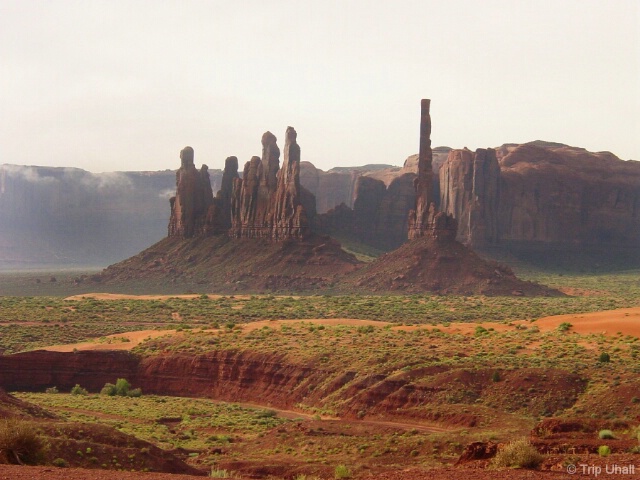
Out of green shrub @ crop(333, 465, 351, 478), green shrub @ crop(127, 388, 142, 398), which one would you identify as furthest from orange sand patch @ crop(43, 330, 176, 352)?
green shrub @ crop(333, 465, 351, 478)

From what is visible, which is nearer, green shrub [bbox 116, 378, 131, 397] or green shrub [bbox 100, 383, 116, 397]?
green shrub [bbox 100, 383, 116, 397]

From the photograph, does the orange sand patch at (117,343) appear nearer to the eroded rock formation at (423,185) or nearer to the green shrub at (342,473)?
the green shrub at (342,473)

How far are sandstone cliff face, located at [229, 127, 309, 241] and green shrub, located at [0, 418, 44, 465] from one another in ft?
346

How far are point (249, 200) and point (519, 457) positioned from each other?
386ft

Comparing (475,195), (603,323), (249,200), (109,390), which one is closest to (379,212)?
(475,195)

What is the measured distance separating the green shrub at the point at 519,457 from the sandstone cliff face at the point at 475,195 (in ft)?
444

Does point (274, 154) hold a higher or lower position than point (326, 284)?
higher

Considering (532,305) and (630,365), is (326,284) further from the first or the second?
(630,365)

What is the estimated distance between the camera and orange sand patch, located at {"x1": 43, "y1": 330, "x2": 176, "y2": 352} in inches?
2422

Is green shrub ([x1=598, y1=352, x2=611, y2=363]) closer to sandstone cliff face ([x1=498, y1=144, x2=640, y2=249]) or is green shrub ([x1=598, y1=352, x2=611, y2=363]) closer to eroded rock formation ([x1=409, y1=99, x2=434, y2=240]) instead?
eroded rock formation ([x1=409, y1=99, x2=434, y2=240])

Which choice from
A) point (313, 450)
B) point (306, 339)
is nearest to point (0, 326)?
point (306, 339)

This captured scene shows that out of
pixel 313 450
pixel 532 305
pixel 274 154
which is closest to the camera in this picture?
pixel 313 450

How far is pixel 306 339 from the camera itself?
57.9m

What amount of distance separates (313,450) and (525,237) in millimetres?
132536
